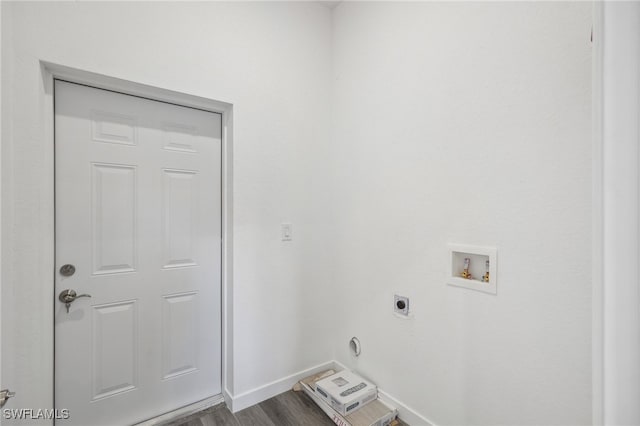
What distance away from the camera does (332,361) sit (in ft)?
7.45

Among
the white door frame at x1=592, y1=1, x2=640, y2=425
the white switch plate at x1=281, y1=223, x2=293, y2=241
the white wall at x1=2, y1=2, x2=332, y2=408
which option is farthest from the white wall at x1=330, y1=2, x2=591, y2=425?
the white door frame at x1=592, y1=1, x2=640, y2=425

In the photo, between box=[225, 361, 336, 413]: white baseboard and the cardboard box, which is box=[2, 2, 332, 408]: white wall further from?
the cardboard box

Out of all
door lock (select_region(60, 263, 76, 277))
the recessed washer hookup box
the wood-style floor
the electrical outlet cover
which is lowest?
the wood-style floor

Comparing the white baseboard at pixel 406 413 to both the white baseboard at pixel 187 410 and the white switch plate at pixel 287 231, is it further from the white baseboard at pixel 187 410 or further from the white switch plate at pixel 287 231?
the white switch plate at pixel 287 231

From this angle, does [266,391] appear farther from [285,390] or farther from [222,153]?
[222,153]

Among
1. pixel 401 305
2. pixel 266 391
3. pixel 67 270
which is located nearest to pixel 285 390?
pixel 266 391

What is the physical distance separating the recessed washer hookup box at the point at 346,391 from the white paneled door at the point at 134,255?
739 millimetres

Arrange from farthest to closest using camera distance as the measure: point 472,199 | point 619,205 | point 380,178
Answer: point 380,178 < point 472,199 < point 619,205

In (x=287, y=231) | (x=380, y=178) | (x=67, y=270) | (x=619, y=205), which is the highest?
(x=380, y=178)

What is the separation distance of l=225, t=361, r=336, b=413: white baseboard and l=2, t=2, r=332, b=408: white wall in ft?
0.12

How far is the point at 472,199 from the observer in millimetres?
1396

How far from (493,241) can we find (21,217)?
2140 mm

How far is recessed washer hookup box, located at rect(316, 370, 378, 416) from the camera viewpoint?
67.2 inches

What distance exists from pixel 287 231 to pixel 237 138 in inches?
27.9
